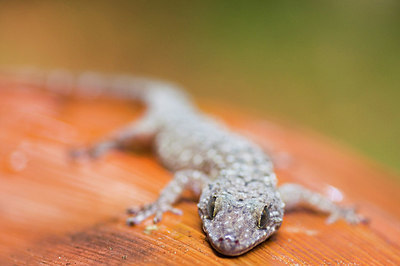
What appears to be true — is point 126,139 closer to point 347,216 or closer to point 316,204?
point 316,204

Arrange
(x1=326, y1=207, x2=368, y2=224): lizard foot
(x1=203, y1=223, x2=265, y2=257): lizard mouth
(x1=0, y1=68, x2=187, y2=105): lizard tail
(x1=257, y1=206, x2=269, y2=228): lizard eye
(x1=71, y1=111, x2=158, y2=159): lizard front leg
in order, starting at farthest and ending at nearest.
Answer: (x1=0, y1=68, x2=187, y2=105): lizard tail
(x1=71, y1=111, x2=158, y2=159): lizard front leg
(x1=326, y1=207, x2=368, y2=224): lizard foot
(x1=257, y1=206, x2=269, y2=228): lizard eye
(x1=203, y1=223, x2=265, y2=257): lizard mouth

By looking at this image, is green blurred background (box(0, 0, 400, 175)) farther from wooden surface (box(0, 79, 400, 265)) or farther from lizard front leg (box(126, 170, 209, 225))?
lizard front leg (box(126, 170, 209, 225))

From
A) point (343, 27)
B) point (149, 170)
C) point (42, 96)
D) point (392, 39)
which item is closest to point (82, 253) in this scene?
point (149, 170)

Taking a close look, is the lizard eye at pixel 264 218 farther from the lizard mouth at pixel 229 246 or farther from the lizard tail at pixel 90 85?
the lizard tail at pixel 90 85

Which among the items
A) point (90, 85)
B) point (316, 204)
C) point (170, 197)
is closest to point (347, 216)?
point (316, 204)

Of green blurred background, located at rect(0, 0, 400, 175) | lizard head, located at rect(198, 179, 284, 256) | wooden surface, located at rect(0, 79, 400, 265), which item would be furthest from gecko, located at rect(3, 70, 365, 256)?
green blurred background, located at rect(0, 0, 400, 175)

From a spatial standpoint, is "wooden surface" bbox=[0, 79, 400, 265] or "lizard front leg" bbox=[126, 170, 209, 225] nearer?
"wooden surface" bbox=[0, 79, 400, 265]

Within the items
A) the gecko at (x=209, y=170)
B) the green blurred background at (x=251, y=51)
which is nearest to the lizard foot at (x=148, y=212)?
the gecko at (x=209, y=170)
